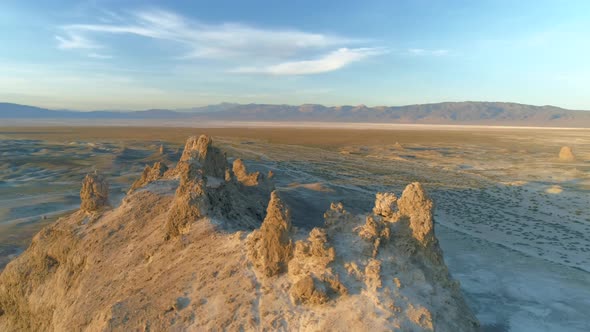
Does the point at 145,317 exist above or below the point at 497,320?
above

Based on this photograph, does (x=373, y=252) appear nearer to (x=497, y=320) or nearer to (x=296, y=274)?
(x=296, y=274)

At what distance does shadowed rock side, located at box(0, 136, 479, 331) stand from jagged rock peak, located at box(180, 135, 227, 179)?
3.27 meters

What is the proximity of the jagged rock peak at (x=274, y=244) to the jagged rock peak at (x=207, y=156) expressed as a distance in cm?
688

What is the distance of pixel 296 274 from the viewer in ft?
26.8

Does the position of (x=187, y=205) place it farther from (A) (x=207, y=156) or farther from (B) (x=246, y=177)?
(B) (x=246, y=177)

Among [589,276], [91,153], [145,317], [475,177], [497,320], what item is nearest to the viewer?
[145,317]

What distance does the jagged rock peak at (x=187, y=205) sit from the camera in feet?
34.9

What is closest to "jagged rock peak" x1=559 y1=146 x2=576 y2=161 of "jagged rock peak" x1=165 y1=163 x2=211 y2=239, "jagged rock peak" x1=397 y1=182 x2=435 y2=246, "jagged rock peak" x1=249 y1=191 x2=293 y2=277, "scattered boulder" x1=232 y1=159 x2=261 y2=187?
"scattered boulder" x1=232 y1=159 x2=261 y2=187

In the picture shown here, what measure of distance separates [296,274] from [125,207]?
718cm

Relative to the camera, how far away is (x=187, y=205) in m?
10.7

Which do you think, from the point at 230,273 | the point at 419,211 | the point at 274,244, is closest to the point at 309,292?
the point at 274,244

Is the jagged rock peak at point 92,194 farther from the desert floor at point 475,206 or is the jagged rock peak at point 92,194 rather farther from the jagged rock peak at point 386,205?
the jagged rock peak at point 386,205

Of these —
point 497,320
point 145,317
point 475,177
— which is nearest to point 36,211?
point 145,317

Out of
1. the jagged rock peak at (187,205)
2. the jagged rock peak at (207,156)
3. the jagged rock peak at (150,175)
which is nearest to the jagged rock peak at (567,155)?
the jagged rock peak at (207,156)
